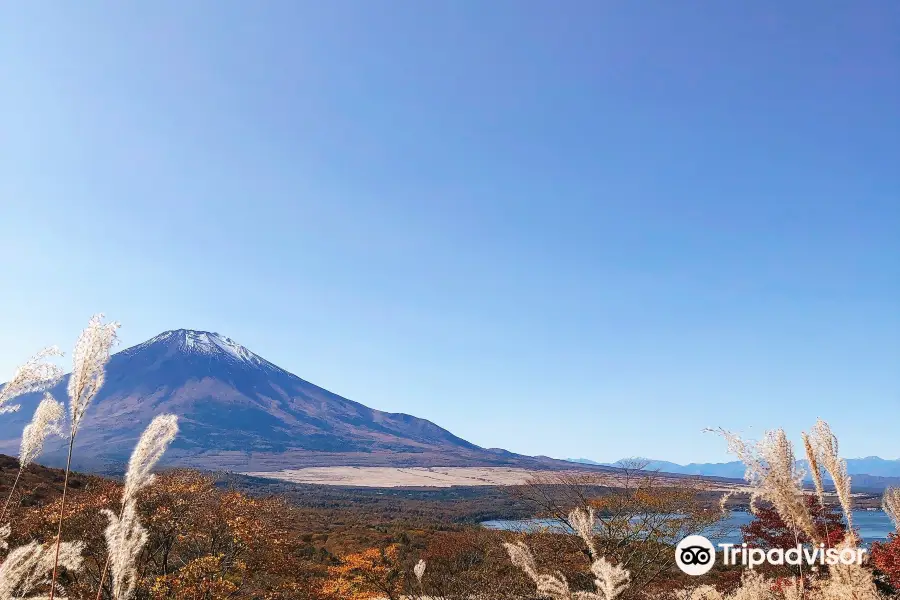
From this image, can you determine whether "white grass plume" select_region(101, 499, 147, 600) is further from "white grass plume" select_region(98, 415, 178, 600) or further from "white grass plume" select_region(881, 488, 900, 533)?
"white grass plume" select_region(881, 488, 900, 533)

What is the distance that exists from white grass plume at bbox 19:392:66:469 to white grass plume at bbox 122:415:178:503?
0.86 meters

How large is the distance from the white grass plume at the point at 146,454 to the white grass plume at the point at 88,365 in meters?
0.39

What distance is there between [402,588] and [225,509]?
965 centimetres

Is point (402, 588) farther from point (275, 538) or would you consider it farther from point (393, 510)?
point (393, 510)

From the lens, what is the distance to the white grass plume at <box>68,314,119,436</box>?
3309mm

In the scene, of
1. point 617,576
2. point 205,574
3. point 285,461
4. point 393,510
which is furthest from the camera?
point 285,461

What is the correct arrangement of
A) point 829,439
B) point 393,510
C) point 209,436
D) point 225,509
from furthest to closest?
point 209,436, point 393,510, point 225,509, point 829,439

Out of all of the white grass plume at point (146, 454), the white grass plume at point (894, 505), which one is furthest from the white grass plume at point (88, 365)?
the white grass plume at point (894, 505)

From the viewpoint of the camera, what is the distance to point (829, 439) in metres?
3.88

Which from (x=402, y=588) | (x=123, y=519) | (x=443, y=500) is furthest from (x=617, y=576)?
(x=443, y=500)

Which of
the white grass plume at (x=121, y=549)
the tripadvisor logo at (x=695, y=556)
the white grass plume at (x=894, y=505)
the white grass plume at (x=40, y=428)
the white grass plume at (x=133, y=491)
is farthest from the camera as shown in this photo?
the tripadvisor logo at (x=695, y=556)

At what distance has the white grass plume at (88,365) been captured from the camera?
3309mm

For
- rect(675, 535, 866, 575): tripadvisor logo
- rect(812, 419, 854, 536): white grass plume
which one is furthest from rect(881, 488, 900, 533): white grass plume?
rect(812, 419, 854, 536): white grass plume

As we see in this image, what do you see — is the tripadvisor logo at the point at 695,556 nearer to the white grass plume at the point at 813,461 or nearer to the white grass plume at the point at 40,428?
the white grass plume at the point at 813,461
